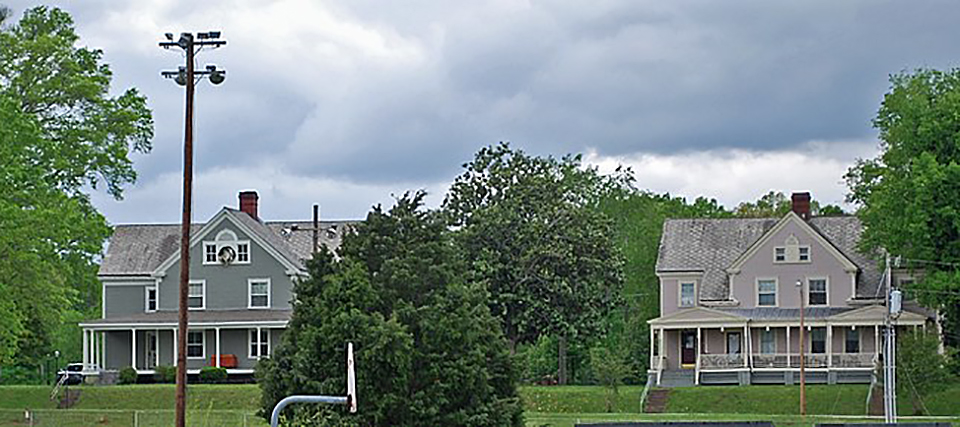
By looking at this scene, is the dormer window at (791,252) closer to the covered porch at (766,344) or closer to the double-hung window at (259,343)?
the covered porch at (766,344)

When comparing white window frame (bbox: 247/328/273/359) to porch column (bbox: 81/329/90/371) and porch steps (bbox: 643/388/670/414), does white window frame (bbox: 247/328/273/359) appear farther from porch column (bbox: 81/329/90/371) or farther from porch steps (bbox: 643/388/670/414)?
porch steps (bbox: 643/388/670/414)

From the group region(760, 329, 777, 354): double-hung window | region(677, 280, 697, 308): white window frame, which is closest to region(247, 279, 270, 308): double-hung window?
region(677, 280, 697, 308): white window frame

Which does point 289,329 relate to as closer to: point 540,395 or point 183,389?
point 183,389

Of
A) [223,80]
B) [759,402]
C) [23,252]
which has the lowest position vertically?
[759,402]

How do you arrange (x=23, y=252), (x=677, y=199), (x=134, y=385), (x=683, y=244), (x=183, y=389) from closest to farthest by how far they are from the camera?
1. (x=183, y=389)
2. (x=23, y=252)
3. (x=134, y=385)
4. (x=683, y=244)
5. (x=677, y=199)

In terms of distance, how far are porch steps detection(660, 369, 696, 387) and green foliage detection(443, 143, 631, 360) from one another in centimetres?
333

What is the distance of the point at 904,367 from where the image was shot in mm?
53156

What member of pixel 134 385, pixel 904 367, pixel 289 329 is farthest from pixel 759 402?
pixel 289 329

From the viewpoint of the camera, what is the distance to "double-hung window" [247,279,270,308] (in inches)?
2569

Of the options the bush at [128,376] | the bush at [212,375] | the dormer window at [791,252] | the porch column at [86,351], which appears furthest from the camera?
the dormer window at [791,252]

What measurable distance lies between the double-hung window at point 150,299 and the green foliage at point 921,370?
3106 cm

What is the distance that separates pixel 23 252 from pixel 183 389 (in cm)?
1883

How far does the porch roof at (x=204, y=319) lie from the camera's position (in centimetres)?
6300

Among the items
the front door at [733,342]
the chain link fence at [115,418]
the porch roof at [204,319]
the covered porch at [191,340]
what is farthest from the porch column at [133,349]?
the front door at [733,342]
